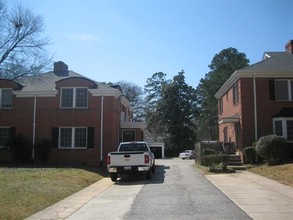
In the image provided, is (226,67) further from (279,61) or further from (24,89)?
(24,89)

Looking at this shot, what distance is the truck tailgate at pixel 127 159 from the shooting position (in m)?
19.4

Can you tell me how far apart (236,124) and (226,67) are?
4351 cm

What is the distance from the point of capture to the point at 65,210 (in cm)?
1154

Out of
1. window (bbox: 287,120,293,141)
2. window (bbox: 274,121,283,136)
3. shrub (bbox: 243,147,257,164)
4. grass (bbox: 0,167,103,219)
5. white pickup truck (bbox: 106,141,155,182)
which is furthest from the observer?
window (bbox: 274,121,283,136)

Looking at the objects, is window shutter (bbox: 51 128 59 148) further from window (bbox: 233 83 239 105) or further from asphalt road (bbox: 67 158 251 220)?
asphalt road (bbox: 67 158 251 220)

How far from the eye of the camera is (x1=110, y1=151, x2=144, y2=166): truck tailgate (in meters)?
19.4

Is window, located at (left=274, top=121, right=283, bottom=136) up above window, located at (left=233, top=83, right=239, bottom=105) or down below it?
below

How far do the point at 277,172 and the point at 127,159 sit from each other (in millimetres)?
7794

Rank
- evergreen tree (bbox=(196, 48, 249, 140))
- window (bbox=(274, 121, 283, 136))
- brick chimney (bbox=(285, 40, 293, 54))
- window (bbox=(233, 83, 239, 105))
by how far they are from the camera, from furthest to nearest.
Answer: evergreen tree (bbox=(196, 48, 249, 140)) < brick chimney (bbox=(285, 40, 293, 54)) < window (bbox=(233, 83, 239, 105)) < window (bbox=(274, 121, 283, 136))

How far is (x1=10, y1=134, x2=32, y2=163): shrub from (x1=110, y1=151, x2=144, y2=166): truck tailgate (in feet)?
42.2

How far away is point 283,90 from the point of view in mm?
27406

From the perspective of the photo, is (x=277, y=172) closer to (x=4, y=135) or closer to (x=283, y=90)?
(x=283, y=90)

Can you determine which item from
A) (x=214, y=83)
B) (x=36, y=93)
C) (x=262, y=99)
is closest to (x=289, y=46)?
(x=262, y=99)

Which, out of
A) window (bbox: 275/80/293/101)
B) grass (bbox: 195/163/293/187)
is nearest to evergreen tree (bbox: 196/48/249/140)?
window (bbox: 275/80/293/101)
